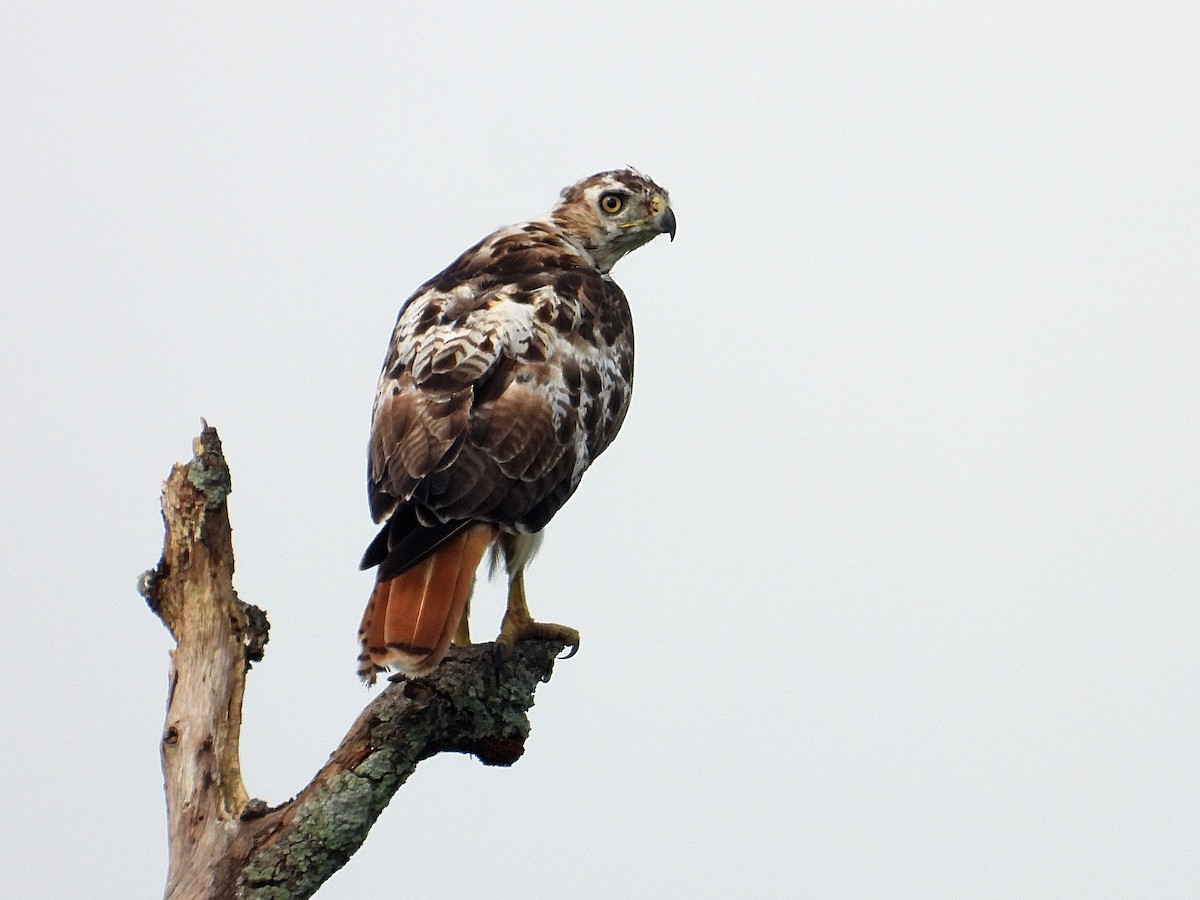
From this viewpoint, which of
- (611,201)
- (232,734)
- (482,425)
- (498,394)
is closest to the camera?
(232,734)

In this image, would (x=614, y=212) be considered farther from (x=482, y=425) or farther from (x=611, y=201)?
(x=482, y=425)

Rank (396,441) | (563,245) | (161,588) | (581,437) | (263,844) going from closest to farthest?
(263,844), (161,588), (396,441), (581,437), (563,245)

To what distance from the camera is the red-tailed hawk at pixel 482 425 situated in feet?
18.1

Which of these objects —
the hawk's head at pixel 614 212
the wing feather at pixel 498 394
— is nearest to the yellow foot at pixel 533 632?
the wing feather at pixel 498 394

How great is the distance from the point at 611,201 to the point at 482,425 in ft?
7.57

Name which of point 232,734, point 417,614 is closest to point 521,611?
point 417,614

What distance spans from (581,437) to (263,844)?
206 cm

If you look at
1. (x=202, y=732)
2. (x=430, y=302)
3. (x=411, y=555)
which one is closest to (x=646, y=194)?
(x=430, y=302)

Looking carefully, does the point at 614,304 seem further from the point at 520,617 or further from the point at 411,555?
the point at 411,555

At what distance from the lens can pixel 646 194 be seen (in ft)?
26.2

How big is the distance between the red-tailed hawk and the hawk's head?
0.41 meters

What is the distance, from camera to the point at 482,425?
598cm

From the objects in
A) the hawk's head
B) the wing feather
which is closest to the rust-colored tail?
the wing feather

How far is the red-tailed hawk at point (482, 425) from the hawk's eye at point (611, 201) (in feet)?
1.55
